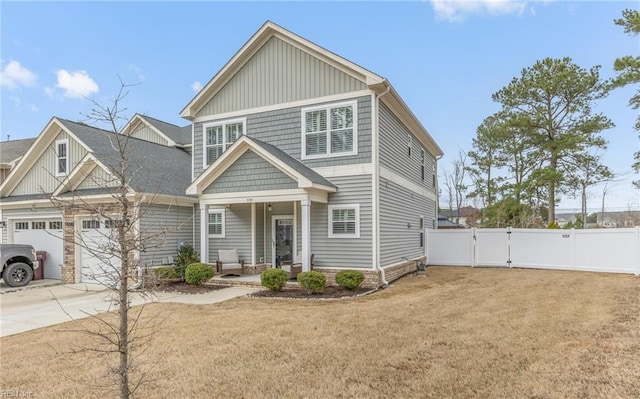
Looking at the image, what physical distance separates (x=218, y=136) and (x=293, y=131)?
3.11 meters

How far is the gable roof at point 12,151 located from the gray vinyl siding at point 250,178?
13.8 metres

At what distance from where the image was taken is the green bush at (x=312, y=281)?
10.2 meters

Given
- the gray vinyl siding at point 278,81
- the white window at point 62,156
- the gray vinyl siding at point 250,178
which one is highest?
the gray vinyl siding at point 278,81

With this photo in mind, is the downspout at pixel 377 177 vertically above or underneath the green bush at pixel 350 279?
above

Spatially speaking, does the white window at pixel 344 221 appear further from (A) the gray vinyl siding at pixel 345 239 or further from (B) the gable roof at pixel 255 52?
(B) the gable roof at pixel 255 52

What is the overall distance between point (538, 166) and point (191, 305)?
20607mm

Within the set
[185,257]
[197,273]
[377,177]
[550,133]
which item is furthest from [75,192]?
[550,133]

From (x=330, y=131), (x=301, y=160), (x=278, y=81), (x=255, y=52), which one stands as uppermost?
(x=255, y=52)

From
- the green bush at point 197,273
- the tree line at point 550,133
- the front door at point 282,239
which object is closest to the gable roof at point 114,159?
the green bush at point 197,273

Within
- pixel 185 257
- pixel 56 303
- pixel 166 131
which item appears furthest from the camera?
pixel 166 131

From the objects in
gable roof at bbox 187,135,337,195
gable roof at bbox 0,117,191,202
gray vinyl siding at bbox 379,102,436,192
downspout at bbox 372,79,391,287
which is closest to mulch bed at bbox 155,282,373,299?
downspout at bbox 372,79,391,287

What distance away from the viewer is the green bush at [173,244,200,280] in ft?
43.2

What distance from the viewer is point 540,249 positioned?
15641 millimetres

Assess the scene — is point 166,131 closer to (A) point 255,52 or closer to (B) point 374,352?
(A) point 255,52
